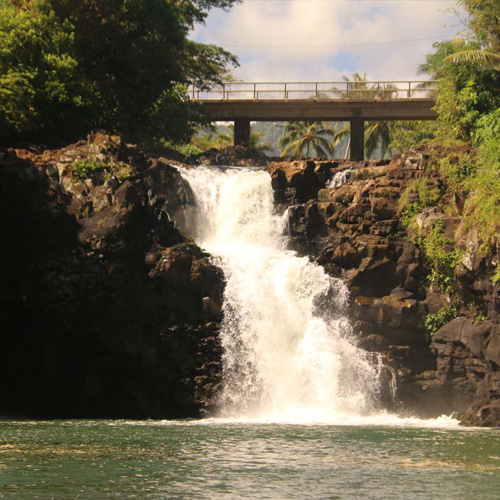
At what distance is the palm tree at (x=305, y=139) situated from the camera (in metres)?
85.1

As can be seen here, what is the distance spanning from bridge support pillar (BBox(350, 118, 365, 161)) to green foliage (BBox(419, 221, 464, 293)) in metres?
26.4

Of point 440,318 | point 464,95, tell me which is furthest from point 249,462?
point 464,95

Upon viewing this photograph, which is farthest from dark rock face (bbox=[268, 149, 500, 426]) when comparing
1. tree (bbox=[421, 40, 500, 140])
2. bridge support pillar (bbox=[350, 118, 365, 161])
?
bridge support pillar (bbox=[350, 118, 365, 161])

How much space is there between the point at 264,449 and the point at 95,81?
93.4 feet

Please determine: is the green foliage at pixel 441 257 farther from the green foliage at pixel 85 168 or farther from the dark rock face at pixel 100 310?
the green foliage at pixel 85 168

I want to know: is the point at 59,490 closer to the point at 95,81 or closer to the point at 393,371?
the point at 393,371

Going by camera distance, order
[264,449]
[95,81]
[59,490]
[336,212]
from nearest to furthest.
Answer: [59,490] < [264,449] < [336,212] < [95,81]

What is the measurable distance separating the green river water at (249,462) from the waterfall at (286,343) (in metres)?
4.85

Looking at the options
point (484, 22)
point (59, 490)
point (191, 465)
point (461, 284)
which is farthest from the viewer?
point (484, 22)

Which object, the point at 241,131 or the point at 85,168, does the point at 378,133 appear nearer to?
the point at 241,131

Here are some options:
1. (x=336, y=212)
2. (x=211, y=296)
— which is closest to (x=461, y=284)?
(x=336, y=212)

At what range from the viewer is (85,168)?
3841cm

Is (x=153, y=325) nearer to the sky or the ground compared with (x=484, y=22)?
nearer to the ground

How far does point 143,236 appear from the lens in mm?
36875
